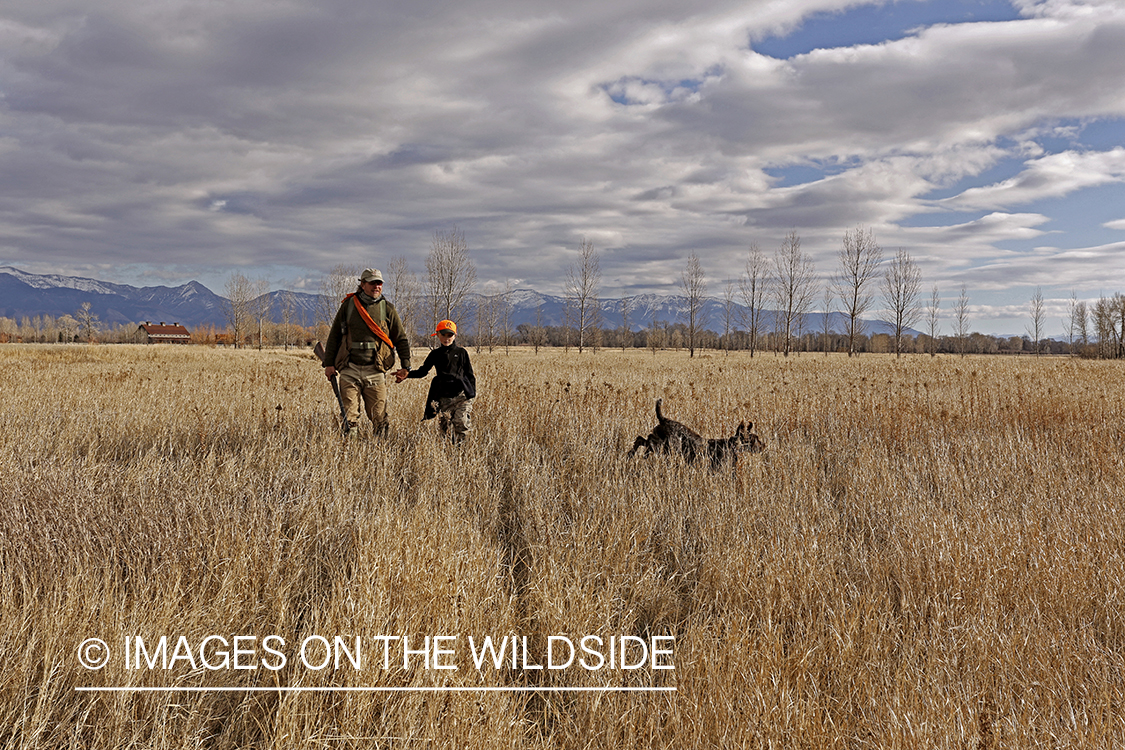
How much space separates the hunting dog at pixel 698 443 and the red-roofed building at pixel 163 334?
377ft

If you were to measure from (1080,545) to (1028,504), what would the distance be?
3.81 ft

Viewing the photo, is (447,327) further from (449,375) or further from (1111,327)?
(1111,327)

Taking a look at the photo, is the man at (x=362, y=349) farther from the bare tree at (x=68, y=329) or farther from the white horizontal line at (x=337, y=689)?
the bare tree at (x=68, y=329)

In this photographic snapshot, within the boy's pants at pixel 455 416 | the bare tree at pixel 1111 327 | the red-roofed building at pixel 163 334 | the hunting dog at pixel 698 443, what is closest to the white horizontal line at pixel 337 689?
the hunting dog at pixel 698 443

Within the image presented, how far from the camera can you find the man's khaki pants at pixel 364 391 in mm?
7242

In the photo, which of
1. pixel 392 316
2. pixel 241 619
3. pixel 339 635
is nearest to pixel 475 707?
pixel 339 635

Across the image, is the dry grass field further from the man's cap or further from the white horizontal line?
the man's cap

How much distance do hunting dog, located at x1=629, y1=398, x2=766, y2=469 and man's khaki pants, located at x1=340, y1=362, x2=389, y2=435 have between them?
135 inches

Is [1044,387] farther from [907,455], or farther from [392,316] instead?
[392,316]

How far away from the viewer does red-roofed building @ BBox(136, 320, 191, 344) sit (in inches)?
3970

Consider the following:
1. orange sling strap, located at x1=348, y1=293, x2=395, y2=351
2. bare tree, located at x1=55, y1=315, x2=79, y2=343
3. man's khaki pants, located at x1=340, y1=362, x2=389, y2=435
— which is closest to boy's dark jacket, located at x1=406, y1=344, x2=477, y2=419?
man's khaki pants, located at x1=340, y1=362, x2=389, y2=435

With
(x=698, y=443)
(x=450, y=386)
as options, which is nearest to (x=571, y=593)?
(x=698, y=443)

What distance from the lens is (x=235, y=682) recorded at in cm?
255

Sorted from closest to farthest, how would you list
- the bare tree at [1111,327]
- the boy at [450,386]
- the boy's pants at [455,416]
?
the boy at [450,386] → the boy's pants at [455,416] → the bare tree at [1111,327]
